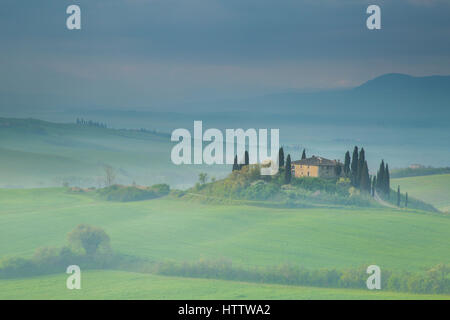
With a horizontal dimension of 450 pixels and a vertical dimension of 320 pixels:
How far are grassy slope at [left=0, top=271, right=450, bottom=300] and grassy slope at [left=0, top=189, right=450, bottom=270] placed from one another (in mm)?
3088

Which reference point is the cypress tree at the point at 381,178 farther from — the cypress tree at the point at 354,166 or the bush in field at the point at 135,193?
the bush in field at the point at 135,193

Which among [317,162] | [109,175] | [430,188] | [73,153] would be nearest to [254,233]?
[317,162]

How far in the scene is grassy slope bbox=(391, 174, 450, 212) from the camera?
42531mm

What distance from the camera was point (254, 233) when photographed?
123 feet

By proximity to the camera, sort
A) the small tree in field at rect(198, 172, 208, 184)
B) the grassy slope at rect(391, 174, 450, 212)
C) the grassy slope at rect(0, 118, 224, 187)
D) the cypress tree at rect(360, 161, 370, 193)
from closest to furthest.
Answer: the cypress tree at rect(360, 161, 370, 193) → the small tree in field at rect(198, 172, 208, 184) → the grassy slope at rect(391, 174, 450, 212) → the grassy slope at rect(0, 118, 224, 187)

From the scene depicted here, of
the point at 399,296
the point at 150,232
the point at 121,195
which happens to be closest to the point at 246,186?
the point at 150,232

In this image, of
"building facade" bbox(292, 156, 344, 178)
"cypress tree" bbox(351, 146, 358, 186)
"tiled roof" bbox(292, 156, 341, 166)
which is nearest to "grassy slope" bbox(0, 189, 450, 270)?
"cypress tree" bbox(351, 146, 358, 186)

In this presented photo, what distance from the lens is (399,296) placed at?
29.7m

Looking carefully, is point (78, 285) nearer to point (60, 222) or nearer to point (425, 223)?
point (60, 222)

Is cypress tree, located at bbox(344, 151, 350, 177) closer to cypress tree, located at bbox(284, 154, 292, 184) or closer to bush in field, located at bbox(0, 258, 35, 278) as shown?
cypress tree, located at bbox(284, 154, 292, 184)

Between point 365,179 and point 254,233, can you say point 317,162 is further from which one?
point 254,233

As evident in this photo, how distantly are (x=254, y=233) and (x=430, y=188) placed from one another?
54.4ft

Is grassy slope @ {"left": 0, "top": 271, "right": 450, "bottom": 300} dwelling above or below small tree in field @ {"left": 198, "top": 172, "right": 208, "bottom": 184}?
below

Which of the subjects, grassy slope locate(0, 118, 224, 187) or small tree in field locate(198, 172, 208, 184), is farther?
grassy slope locate(0, 118, 224, 187)
